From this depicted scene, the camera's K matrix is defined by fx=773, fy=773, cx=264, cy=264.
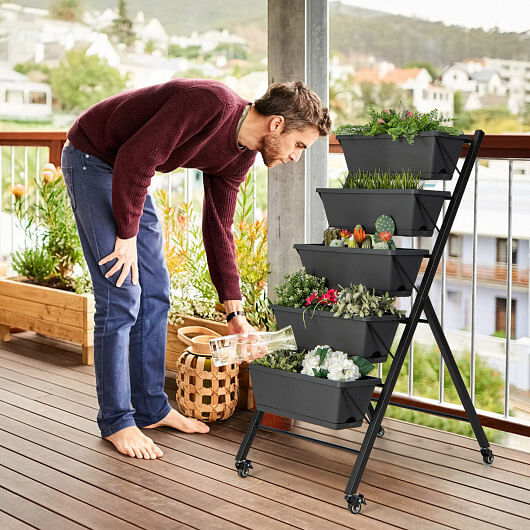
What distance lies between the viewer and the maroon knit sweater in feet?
6.91

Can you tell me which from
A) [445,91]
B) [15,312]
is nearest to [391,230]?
[15,312]

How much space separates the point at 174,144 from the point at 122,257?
41cm

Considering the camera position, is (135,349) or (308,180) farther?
(308,180)

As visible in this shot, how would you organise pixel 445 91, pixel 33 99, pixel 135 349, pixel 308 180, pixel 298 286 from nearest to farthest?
pixel 298 286 → pixel 135 349 → pixel 308 180 → pixel 445 91 → pixel 33 99

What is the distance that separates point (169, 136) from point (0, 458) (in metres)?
1.13

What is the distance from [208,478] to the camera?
2252mm

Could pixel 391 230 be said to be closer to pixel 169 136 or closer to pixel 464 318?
pixel 169 136

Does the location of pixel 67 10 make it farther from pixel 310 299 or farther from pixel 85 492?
pixel 85 492

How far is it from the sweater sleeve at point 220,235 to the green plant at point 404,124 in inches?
19.3

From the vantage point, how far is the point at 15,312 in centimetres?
385

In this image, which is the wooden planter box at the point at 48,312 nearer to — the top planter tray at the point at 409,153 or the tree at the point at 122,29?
the top planter tray at the point at 409,153

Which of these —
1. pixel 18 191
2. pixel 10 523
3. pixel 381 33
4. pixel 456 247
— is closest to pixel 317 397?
pixel 10 523

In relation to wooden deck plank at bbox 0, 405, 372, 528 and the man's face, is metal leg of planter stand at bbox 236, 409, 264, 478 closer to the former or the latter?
wooden deck plank at bbox 0, 405, 372, 528

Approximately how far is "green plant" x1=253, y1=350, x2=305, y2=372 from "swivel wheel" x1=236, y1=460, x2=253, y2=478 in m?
0.29
